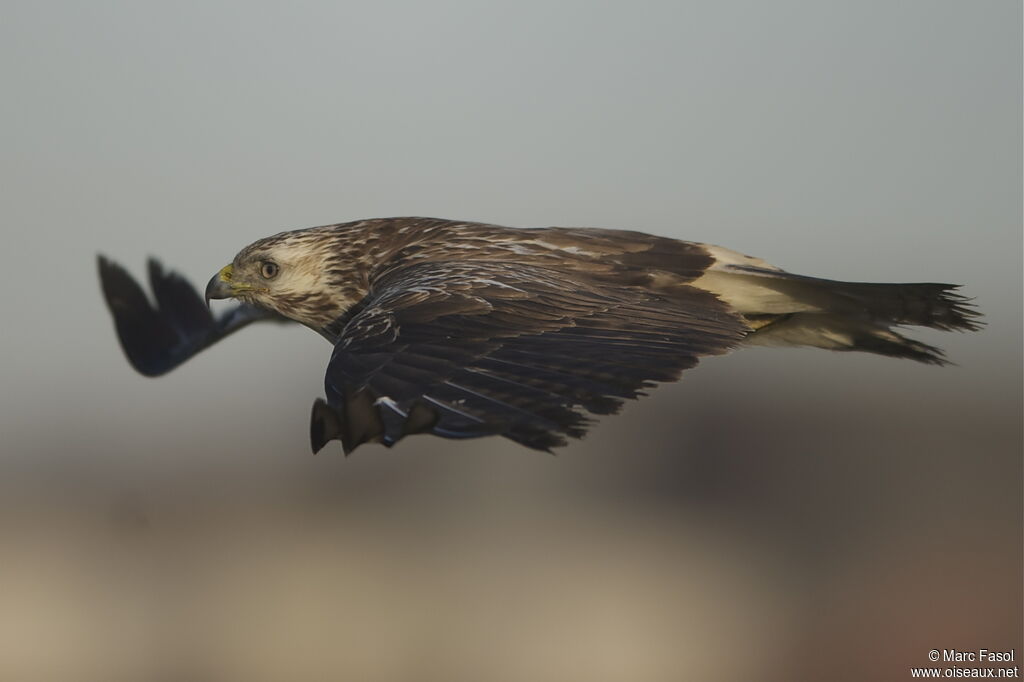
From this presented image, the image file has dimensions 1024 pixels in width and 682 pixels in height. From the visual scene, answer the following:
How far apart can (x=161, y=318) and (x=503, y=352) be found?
17.3ft

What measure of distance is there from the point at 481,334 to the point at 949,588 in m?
14.0

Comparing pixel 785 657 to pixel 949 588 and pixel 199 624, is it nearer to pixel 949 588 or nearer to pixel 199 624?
pixel 949 588

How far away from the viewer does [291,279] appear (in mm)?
8852

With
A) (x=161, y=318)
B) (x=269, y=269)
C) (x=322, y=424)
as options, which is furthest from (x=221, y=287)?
(x=322, y=424)

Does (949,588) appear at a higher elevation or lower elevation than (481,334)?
lower

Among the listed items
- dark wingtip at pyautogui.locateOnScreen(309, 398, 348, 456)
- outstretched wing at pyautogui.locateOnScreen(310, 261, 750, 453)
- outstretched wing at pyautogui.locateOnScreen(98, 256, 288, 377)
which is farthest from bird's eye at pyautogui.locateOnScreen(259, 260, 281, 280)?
dark wingtip at pyautogui.locateOnScreen(309, 398, 348, 456)

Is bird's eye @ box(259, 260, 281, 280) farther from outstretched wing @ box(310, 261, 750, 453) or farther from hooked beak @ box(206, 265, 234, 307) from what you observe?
outstretched wing @ box(310, 261, 750, 453)

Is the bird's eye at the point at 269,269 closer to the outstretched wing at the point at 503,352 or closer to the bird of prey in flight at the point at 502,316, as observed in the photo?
the bird of prey in flight at the point at 502,316

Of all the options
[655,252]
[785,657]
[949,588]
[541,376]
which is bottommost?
[785,657]

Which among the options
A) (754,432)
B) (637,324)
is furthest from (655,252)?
(754,432)

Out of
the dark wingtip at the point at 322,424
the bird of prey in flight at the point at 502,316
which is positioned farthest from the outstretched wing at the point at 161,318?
the dark wingtip at the point at 322,424

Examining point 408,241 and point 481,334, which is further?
point 408,241

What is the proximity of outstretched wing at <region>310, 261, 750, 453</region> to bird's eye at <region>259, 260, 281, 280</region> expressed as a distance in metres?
1.46

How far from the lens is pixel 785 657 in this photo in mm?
20156
